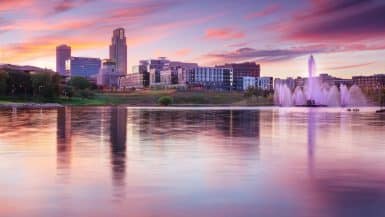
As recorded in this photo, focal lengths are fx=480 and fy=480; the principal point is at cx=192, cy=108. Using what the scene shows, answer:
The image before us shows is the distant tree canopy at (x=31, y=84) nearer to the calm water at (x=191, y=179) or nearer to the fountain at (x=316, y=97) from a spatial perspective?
the fountain at (x=316, y=97)

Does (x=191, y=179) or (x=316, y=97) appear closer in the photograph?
(x=191, y=179)

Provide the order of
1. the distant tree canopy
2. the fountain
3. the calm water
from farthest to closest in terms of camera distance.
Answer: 1. the distant tree canopy
2. the fountain
3. the calm water

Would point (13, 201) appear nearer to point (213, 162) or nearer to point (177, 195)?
point (177, 195)

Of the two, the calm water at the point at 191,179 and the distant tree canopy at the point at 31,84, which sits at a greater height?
the distant tree canopy at the point at 31,84

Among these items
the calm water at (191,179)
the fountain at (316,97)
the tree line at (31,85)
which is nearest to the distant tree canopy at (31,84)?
the tree line at (31,85)

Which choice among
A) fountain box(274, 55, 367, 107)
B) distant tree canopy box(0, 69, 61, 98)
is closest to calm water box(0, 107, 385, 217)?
fountain box(274, 55, 367, 107)

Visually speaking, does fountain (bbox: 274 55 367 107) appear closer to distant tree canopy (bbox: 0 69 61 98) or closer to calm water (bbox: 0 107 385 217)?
distant tree canopy (bbox: 0 69 61 98)

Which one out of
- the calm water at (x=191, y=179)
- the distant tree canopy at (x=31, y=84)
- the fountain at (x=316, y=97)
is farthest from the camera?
the distant tree canopy at (x=31, y=84)

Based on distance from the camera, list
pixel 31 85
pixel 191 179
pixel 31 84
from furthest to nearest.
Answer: pixel 31 85 < pixel 31 84 < pixel 191 179

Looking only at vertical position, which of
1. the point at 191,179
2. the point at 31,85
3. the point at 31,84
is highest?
the point at 31,84

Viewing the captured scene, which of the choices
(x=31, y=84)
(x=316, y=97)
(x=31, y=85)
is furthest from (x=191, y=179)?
(x=31, y=85)

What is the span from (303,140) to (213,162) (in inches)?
434

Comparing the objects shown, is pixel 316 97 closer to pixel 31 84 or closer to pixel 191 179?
pixel 31 84

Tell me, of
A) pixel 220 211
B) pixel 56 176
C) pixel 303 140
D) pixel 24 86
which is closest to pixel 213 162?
pixel 56 176
